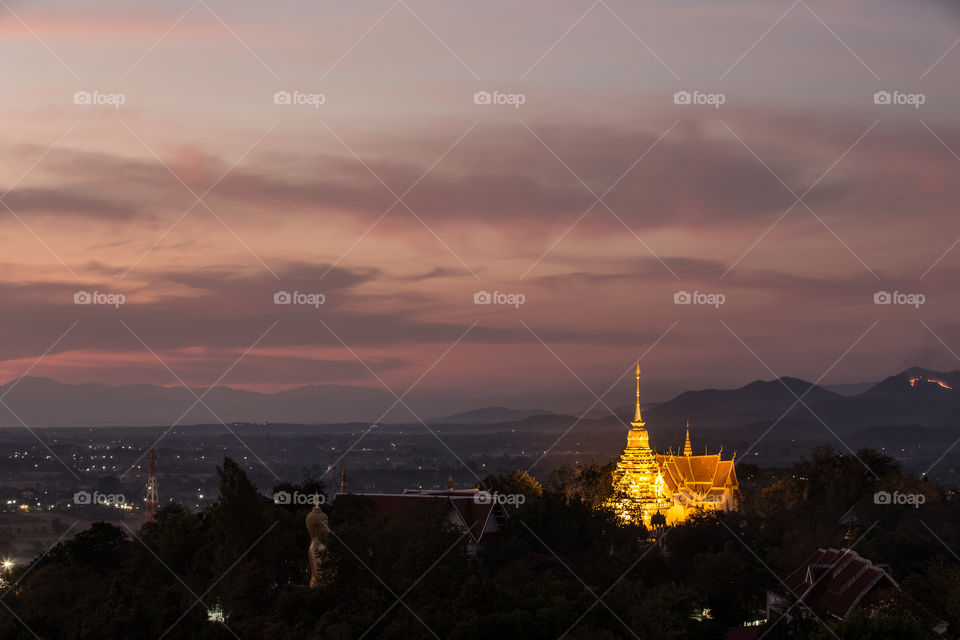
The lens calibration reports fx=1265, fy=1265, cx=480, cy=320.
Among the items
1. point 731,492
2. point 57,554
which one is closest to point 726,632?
point 57,554

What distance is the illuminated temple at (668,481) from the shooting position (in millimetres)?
92250

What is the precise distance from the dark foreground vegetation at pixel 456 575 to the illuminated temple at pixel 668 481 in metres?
17.4

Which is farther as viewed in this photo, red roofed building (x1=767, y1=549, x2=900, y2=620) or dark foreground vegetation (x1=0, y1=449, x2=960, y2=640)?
red roofed building (x1=767, y1=549, x2=900, y2=620)

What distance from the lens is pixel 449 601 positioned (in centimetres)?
4047
